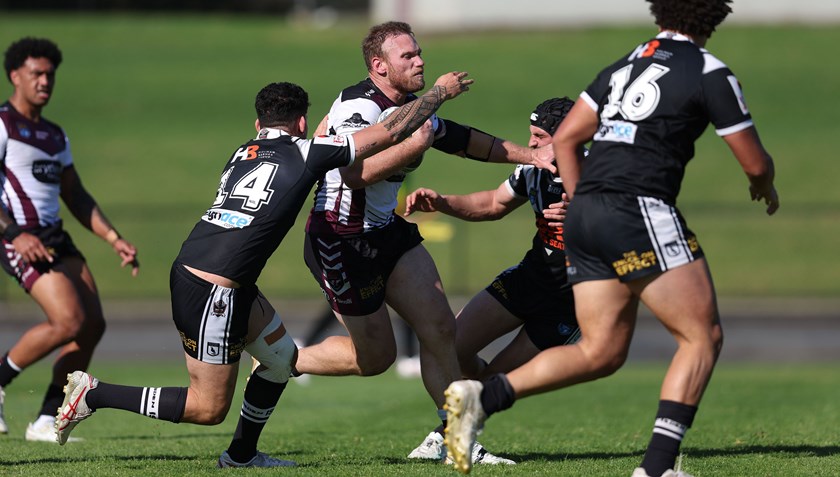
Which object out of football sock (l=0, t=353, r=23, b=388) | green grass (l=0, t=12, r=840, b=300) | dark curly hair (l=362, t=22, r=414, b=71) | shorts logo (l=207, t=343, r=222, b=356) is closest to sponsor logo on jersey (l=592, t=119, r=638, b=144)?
dark curly hair (l=362, t=22, r=414, b=71)

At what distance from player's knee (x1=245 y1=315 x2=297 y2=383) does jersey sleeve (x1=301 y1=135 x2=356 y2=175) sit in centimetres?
98

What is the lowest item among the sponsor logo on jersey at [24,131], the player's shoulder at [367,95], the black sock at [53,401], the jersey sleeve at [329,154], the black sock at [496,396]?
the black sock at [53,401]

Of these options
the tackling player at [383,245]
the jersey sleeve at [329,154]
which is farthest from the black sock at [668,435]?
the jersey sleeve at [329,154]

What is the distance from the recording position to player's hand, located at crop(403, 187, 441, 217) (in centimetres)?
714

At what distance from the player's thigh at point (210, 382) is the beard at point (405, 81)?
1916 mm

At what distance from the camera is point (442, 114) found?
119 feet

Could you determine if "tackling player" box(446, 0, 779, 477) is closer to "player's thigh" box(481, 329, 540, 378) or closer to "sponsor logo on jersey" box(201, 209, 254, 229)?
"sponsor logo on jersey" box(201, 209, 254, 229)

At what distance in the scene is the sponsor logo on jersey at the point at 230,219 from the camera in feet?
20.1

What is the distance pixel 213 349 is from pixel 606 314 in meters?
2.15

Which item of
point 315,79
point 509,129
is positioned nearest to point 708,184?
point 509,129

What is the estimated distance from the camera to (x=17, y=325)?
20.7 meters

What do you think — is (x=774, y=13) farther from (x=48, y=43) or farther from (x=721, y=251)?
(x=48, y=43)

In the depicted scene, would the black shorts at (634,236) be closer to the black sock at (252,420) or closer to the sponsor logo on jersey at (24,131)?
the black sock at (252,420)

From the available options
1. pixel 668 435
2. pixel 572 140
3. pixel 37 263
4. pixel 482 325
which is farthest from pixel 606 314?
pixel 37 263
